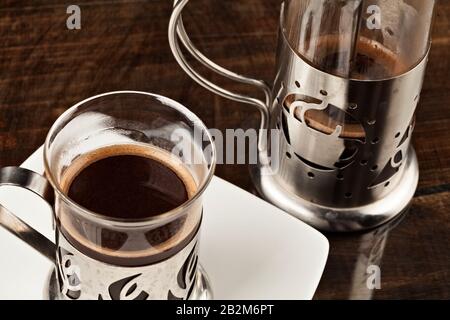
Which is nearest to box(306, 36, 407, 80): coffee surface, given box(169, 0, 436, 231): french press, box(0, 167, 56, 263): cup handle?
box(169, 0, 436, 231): french press

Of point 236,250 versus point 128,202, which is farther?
point 236,250

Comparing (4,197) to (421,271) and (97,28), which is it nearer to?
(97,28)

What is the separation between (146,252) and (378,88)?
259mm

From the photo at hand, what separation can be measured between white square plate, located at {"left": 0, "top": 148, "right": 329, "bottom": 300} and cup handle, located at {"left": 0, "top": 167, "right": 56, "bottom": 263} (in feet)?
0.19

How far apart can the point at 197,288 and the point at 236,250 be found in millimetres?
55

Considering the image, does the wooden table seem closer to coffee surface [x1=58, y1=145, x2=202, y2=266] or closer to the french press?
the french press

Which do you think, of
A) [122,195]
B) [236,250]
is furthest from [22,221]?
[236,250]

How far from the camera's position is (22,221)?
772 millimetres

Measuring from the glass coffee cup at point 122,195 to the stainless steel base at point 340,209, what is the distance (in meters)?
0.16

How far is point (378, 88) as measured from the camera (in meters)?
0.84

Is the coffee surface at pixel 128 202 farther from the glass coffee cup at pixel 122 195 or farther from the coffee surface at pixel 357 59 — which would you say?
the coffee surface at pixel 357 59

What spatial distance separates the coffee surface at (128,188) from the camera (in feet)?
2.42

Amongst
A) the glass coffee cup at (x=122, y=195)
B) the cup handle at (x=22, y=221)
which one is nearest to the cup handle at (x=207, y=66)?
the glass coffee cup at (x=122, y=195)

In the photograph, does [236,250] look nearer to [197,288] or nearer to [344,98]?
[197,288]
